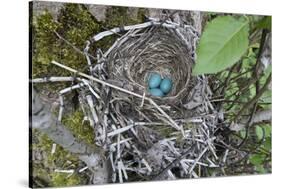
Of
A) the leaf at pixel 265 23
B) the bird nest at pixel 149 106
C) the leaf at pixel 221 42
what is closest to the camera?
the bird nest at pixel 149 106

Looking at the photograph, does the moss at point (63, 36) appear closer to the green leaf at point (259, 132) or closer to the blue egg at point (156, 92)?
the blue egg at point (156, 92)

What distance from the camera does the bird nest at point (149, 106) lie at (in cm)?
271

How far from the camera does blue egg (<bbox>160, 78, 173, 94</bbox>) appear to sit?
2.82 metres

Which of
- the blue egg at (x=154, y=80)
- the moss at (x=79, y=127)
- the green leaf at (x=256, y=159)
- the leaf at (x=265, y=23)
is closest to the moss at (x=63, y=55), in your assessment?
the moss at (x=79, y=127)

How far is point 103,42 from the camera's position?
107 inches

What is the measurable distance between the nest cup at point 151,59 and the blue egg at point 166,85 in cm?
2

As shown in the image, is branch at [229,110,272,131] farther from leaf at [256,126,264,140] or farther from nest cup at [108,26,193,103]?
nest cup at [108,26,193,103]

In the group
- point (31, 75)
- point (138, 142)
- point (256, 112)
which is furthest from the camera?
point (256, 112)

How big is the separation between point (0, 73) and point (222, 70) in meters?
0.98

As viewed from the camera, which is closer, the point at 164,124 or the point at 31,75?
the point at 31,75

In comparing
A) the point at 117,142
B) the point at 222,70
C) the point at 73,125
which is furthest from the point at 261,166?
the point at 73,125

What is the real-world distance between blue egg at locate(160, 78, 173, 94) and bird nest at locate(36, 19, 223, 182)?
2cm

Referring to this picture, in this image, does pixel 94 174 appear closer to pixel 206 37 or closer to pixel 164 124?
pixel 164 124

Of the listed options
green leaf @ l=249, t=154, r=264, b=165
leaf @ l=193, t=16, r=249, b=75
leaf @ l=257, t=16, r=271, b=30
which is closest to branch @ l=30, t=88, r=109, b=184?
leaf @ l=193, t=16, r=249, b=75
